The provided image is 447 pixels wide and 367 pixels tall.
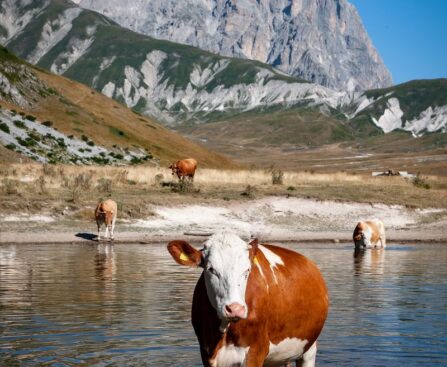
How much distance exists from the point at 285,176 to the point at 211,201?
17752 mm

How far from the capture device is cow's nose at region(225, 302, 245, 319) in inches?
292

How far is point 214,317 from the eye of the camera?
8180mm

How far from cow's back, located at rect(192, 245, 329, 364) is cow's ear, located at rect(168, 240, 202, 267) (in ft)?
1.39

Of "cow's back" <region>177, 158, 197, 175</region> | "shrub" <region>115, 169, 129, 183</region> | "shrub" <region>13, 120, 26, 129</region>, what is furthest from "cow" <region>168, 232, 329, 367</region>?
"shrub" <region>13, 120, 26, 129</region>

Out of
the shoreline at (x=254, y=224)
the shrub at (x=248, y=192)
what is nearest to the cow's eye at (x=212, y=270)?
the shoreline at (x=254, y=224)

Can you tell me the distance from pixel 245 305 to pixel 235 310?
0.59 feet

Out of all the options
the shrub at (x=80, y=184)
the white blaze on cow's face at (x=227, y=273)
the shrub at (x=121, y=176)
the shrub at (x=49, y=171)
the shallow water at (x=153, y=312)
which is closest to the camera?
the white blaze on cow's face at (x=227, y=273)

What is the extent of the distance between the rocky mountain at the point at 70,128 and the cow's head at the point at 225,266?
61.4 meters

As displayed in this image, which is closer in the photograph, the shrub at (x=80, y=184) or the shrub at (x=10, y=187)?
the shrub at (x=10, y=187)

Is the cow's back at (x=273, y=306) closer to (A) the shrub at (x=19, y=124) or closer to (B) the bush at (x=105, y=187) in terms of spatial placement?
(B) the bush at (x=105, y=187)

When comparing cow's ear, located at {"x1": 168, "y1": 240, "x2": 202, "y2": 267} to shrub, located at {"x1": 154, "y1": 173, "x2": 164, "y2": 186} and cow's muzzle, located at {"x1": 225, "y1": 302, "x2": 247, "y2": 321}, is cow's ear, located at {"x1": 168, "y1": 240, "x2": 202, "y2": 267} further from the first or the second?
shrub, located at {"x1": 154, "y1": 173, "x2": 164, "y2": 186}

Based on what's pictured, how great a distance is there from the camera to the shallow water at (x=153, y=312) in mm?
12992

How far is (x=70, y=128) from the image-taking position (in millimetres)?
91875

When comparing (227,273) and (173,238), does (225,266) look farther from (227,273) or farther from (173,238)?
(173,238)
